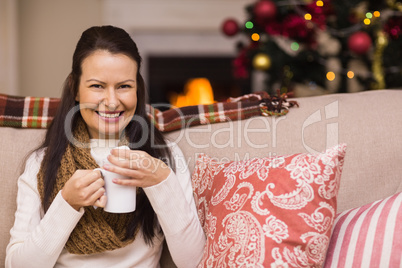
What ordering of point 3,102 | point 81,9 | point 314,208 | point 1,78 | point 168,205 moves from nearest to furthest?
point 314,208, point 168,205, point 3,102, point 1,78, point 81,9

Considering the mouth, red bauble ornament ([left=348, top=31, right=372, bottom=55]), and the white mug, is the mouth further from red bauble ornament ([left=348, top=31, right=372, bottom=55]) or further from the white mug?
red bauble ornament ([left=348, top=31, right=372, bottom=55])

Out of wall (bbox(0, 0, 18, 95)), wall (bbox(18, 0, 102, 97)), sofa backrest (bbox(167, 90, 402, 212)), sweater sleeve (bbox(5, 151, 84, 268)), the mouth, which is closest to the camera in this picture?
sweater sleeve (bbox(5, 151, 84, 268))

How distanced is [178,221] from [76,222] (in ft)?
0.78

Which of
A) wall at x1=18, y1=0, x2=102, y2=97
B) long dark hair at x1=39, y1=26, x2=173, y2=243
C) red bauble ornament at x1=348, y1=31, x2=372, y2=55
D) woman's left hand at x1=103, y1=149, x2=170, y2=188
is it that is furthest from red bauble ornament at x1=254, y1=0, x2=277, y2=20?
wall at x1=18, y1=0, x2=102, y2=97

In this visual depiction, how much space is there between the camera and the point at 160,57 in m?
3.60

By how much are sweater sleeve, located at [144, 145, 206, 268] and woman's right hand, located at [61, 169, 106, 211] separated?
0.38ft

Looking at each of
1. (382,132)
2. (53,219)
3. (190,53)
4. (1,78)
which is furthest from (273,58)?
(1,78)

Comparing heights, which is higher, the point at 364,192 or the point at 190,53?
the point at 190,53

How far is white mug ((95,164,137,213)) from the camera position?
93 centimetres

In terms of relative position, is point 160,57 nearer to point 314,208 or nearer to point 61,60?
point 61,60

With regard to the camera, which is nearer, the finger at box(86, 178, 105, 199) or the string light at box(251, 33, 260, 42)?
the finger at box(86, 178, 105, 199)

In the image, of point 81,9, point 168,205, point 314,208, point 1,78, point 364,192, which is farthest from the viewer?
point 81,9

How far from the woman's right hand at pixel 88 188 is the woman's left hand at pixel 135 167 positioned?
0.04m

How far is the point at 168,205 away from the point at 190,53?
2693 millimetres
